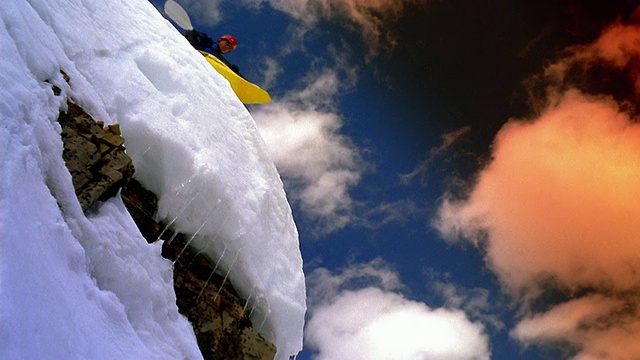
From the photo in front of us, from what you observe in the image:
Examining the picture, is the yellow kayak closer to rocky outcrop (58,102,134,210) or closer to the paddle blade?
the paddle blade

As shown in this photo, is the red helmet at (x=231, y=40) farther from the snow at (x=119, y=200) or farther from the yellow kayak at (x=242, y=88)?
the snow at (x=119, y=200)

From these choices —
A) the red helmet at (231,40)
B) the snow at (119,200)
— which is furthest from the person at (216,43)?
the snow at (119,200)

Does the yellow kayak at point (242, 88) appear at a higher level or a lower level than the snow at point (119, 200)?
higher

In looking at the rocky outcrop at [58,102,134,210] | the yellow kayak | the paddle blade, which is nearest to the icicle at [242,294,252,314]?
the rocky outcrop at [58,102,134,210]

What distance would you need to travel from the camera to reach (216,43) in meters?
11.0

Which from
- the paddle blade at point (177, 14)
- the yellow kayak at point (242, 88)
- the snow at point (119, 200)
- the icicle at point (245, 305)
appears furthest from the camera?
the yellow kayak at point (242, 88)

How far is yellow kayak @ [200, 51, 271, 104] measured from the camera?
10258mm

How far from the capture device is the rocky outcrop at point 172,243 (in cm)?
382

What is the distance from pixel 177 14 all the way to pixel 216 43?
1.21m

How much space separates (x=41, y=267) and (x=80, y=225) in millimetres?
812

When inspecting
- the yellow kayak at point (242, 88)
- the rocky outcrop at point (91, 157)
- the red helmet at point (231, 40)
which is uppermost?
the red helmet at point (231, 40)

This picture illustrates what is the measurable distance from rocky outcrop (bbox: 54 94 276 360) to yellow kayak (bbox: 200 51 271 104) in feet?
19.2

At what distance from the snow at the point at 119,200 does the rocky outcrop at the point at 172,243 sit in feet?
0.48

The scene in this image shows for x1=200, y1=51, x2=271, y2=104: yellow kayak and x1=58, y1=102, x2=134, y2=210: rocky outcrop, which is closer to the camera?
x1=58, y1=102, x2=134, y2=210: rocky outcrop
